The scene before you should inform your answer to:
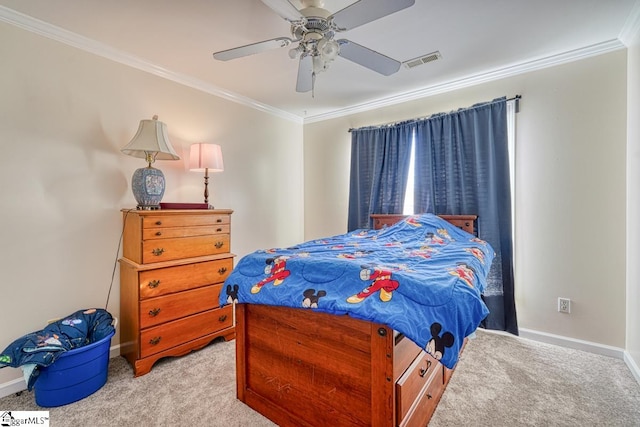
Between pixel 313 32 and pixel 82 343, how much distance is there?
2497mm

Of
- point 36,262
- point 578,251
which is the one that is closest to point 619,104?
point 578,251

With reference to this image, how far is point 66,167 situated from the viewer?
2217 millimetres

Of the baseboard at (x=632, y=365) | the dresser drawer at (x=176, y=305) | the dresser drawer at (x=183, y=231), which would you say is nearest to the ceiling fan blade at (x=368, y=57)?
the dresser drawer at (x=183, y=231)

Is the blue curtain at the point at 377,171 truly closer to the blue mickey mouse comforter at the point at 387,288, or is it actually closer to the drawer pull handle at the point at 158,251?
the blue mickey mouse comforter at the point at 387,288

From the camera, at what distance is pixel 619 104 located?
2336mm

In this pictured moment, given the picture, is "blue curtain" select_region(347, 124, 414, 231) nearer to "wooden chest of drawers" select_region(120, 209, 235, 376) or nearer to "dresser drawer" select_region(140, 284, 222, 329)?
"wooden chest of drawers" select_region(120, 209, 235, 376)

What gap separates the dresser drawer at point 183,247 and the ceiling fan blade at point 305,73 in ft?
4.86

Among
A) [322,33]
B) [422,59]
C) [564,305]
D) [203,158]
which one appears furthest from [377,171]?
[564,305]

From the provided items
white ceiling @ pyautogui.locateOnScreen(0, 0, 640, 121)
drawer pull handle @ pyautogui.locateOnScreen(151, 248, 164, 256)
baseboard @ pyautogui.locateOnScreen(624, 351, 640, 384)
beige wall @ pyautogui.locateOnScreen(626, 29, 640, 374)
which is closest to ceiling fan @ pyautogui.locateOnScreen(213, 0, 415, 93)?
white ceiling @ pyautogui.locateOnScreen(0, 0, 640, 121)

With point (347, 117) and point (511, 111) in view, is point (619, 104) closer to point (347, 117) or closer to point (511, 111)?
point (511, 111)

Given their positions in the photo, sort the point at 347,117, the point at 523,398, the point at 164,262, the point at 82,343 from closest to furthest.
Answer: the point at 523,398
the point at 82,343
the point at 164,262
the point at 347,117

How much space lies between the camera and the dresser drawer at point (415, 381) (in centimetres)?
125

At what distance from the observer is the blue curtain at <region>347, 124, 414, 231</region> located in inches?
134

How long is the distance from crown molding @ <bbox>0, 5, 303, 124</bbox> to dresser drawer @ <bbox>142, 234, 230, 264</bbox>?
1.59m
